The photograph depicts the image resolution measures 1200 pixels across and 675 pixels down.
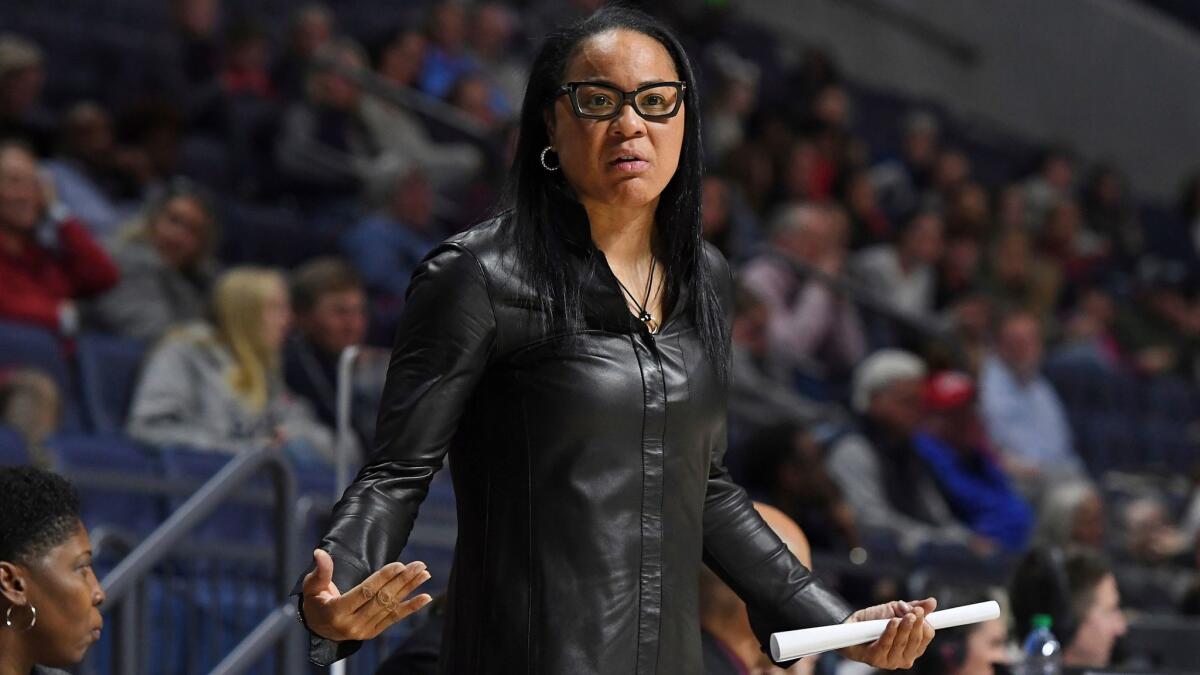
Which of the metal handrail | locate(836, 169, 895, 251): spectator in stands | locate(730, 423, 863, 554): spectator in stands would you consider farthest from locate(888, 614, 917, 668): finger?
locate(836, 169, 895, 251): spectator in stands

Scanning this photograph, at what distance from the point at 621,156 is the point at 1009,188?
9.66m

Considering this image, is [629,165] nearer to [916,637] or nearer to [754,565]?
[754,565]

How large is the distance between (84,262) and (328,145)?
2323 mm

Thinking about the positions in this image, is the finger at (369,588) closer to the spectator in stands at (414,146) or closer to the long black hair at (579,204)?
the long black hair at (579,204)

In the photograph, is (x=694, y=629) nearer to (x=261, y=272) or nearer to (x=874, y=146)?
(x=261, y=272)

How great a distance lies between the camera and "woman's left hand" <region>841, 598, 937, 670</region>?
1.99m

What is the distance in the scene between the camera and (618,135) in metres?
2.03

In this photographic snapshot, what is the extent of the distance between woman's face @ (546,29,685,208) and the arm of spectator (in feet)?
13.8

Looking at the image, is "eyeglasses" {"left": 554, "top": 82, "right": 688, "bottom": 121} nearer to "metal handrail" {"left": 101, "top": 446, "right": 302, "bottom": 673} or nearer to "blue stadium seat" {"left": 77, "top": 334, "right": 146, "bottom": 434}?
"metal handrail" {"left": 101, "top": 446, "right": 302, "bottom": 673}

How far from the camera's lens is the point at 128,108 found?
→ 719 centimetres

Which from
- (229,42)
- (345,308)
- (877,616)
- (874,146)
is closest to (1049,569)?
(877,616)

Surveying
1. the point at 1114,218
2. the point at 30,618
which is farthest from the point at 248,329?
the point at 1114,218

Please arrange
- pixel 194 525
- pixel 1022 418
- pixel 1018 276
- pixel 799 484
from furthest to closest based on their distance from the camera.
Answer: pixel 1018 276 < pixel 1022 418 < pixel 799 484 < pixel 194 525

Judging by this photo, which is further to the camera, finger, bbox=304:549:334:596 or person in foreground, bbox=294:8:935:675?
person in foreground, bbox=294:8:935:675
